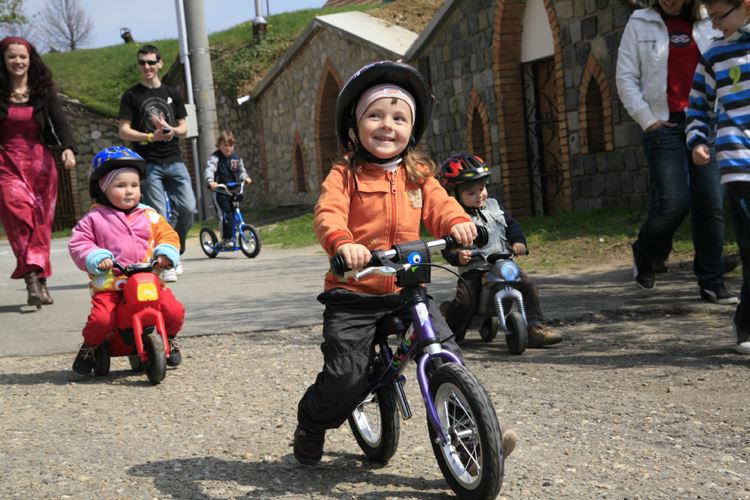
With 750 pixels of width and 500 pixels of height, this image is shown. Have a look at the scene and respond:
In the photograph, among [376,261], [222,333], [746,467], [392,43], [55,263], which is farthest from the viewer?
[392,43]

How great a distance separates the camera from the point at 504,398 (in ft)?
16.7

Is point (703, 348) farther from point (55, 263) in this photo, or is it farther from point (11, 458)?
point (55, 263)

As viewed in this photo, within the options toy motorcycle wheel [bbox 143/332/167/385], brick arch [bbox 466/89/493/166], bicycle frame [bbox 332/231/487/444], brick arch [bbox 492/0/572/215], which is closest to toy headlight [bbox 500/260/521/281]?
toy motorcycle wheel [bbox 143/332/167/385]

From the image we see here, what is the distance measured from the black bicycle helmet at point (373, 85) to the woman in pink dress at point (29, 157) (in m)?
5.20

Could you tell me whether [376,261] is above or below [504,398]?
above

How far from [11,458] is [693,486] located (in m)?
2.68

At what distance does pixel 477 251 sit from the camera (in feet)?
21.4

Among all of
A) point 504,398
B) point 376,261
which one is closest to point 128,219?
point 504,398

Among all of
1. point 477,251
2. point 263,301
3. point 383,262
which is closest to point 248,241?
point 263,301

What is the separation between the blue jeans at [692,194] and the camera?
723 cm

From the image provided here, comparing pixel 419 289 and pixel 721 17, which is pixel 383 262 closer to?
pixel 419 289

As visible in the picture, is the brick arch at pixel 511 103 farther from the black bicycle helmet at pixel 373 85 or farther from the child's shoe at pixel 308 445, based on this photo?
the child's shoe at pixel 308 445

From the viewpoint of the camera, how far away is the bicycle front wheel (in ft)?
10.9

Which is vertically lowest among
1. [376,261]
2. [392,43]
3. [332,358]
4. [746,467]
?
[746,467]
